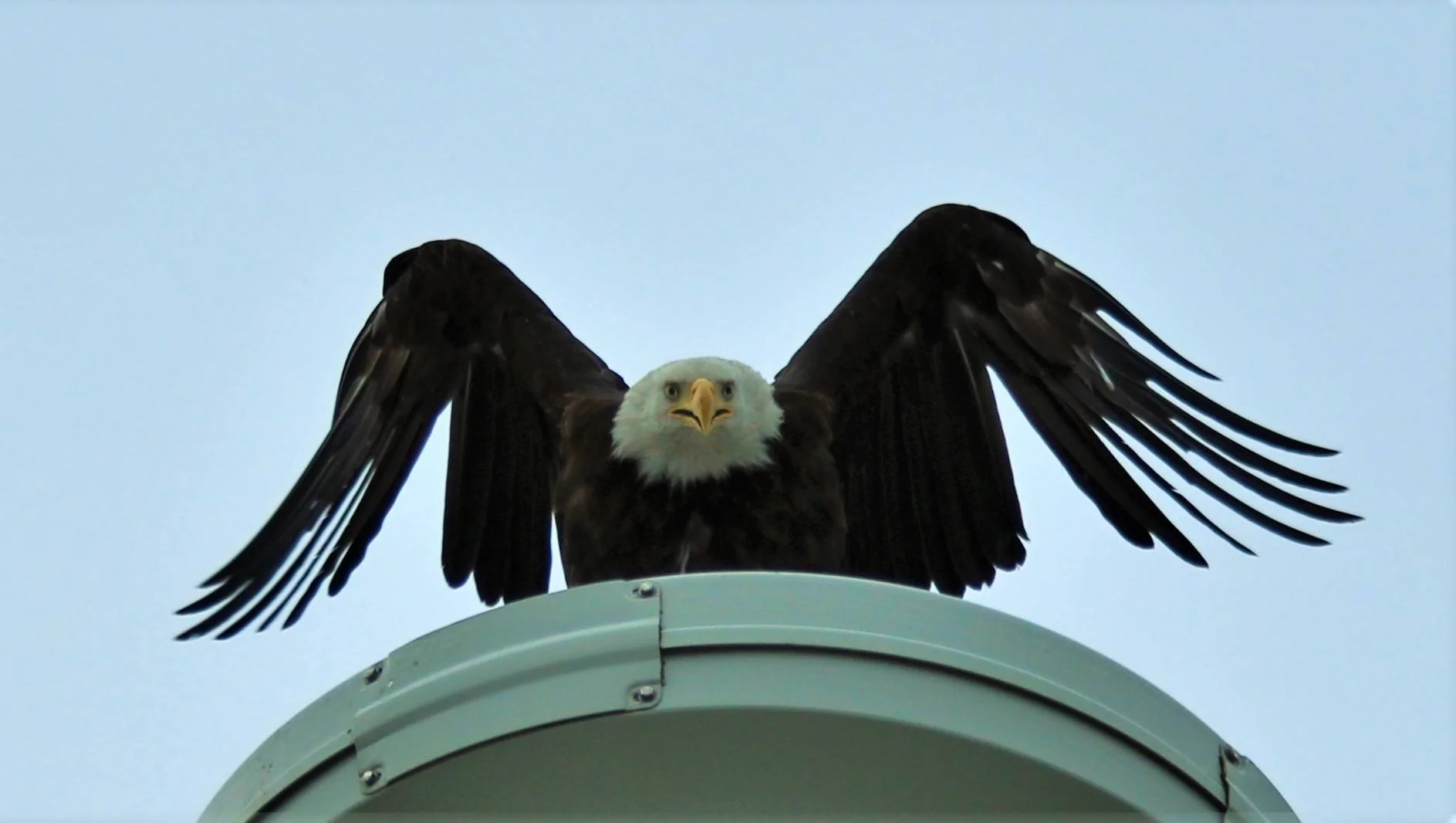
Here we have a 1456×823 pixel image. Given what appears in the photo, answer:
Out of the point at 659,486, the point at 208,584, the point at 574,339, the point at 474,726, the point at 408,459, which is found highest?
the point at 574,339

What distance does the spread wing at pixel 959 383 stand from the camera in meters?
5.95

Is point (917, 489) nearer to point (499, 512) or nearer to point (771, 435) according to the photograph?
point (771, 435)

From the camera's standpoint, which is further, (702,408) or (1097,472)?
(1097,472)

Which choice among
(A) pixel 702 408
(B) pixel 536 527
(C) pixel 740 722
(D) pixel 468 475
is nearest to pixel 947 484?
(A) pixel 702 408

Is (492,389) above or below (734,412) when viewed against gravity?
above

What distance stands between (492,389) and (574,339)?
0.38 m

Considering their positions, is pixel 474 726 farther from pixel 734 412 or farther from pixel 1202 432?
pixel 1202 432

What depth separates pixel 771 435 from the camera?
5.62 metres

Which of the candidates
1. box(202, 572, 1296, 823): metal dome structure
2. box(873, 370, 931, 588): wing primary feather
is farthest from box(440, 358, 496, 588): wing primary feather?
box(202, 572, 1296, 823): metal dome structure

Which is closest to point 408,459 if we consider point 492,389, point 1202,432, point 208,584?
point 492,389

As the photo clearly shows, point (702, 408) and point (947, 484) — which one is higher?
point (947, 484)

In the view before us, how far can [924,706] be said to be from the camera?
2400 mm

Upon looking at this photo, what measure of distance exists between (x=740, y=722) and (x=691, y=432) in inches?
125

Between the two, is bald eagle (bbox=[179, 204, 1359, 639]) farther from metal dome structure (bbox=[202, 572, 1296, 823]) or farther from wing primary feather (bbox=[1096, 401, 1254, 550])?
metal dome structure (bbox=[202, 572, 1296, 823])
